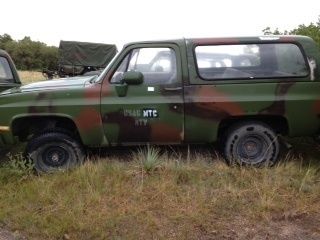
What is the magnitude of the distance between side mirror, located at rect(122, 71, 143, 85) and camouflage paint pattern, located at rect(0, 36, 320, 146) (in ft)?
0.23

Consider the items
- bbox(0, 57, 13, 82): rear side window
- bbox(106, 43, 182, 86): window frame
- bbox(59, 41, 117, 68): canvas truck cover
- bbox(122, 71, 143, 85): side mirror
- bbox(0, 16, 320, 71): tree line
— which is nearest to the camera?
bbox(122, 71, 143, 85): side mirror

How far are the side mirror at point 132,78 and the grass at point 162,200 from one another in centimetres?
91

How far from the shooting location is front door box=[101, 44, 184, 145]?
6.90 m

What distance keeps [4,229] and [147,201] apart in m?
1.52

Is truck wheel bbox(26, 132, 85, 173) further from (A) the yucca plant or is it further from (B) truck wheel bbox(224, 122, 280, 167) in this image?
(B) truck wheel bbox(224, 122, 280, 167)

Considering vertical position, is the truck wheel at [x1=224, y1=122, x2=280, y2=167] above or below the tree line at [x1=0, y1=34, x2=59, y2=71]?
below

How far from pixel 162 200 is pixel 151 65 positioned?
1.95 m

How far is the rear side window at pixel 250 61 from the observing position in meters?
7.02

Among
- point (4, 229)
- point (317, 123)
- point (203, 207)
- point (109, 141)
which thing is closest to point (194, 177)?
point (203, 207)

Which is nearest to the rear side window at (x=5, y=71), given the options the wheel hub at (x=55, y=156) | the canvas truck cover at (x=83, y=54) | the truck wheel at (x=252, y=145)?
the wheel hub at (x=55, y=156)

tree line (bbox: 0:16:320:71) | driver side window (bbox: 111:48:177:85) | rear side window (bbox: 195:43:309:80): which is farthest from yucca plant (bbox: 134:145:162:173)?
tree line (bbox: 0:16:320:71)

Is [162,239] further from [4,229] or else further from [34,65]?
[34,65]

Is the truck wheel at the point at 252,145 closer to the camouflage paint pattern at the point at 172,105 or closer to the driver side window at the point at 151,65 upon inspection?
the camouflage paint pattern at the point at 172,105

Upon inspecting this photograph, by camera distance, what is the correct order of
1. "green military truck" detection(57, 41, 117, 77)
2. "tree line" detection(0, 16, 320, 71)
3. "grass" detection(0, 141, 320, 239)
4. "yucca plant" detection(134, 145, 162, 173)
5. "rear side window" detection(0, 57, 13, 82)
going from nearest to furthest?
"grass" detection(0, 141, 320, 239), "yucca plant" detection(134, 145, 162, 173), "rear side window" detection(0, 57, 13, 82), "green military truck" detection(57, 41, 117, 77), "tree line" detection(0, 16, 320, 71)
